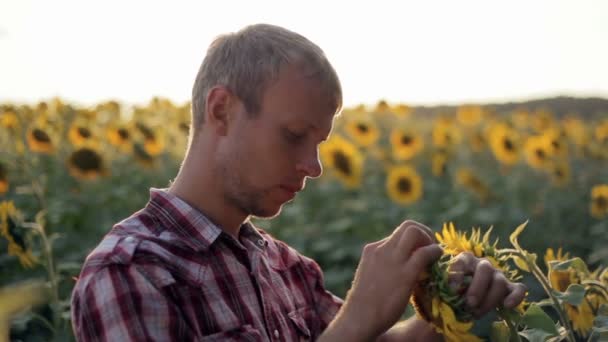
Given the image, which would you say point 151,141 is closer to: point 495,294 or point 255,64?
point 255,64

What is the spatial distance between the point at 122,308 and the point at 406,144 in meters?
5.13

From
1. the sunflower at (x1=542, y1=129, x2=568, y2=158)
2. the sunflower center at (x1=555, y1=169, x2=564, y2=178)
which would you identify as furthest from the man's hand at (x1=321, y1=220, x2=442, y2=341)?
the sunflower at (x1=542, y1=129, x2=568, y2=158)

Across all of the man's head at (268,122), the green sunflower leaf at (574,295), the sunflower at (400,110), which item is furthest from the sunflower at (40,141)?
the green sunflower leaf at (574,295)

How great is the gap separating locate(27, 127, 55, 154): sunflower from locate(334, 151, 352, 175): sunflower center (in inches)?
63.4

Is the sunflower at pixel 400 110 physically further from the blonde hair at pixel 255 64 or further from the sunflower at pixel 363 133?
the blonde hair at pixel 255 64

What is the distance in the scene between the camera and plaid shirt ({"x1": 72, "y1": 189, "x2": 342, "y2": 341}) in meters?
1.38

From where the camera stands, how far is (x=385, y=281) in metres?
1.33

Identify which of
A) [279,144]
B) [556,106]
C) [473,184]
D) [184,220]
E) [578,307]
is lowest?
[556,106]

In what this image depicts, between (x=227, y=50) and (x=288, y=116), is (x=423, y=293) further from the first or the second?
(x=227, y=50)

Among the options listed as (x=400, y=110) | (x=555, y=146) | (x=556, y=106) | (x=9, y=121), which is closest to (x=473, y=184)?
(x=555, y=146)

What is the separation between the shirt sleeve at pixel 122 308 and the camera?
137cm

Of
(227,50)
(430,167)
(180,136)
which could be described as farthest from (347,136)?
(227,50)

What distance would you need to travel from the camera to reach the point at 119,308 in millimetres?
1374

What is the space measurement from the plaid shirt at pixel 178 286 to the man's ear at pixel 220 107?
14 cm
